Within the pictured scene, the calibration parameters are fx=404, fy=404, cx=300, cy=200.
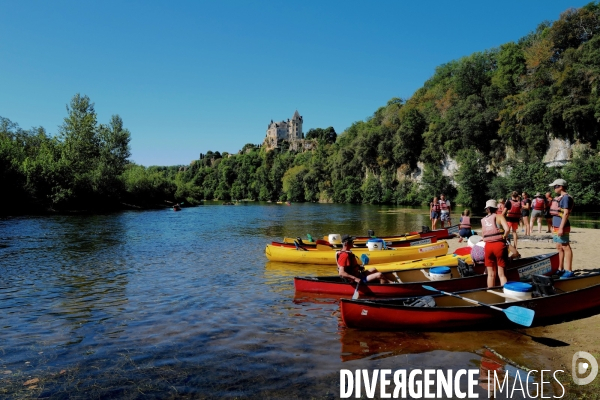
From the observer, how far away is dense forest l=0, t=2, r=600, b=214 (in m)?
49.1

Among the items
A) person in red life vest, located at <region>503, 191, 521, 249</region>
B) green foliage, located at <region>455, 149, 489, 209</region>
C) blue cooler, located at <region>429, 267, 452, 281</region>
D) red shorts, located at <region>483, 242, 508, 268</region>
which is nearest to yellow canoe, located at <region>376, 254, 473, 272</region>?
blue cooler, located at <region>429, 267, 452, 281</region>

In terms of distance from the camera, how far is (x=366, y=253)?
50.7 ft

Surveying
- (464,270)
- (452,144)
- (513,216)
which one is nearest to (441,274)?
(464,270)

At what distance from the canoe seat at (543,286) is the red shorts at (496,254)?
76 cm

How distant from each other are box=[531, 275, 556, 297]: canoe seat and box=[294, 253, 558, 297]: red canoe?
23.4 inches

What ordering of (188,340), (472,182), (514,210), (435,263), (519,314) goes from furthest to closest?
(472,182) < (514,210) < (435,263) < (188,340) < (519,314)

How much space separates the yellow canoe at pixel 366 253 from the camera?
606 inches

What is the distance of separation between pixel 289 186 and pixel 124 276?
10538 cm

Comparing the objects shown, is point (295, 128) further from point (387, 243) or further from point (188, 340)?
point (188, 340)

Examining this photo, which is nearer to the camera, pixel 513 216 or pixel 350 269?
pixel 350 269

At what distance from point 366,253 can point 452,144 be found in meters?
58.7

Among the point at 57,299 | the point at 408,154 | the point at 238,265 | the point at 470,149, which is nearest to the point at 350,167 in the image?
the point at 408,154

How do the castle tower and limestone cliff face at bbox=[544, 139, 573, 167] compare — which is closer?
limestone cliff face at bbox=[544, 139, 573, 167]

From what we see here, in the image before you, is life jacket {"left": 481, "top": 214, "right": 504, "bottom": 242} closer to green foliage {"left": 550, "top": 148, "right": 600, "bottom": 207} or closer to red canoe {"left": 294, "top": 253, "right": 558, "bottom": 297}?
red canoe {"left": 294, "top": 253, "right": 558, "bottom": 297}
